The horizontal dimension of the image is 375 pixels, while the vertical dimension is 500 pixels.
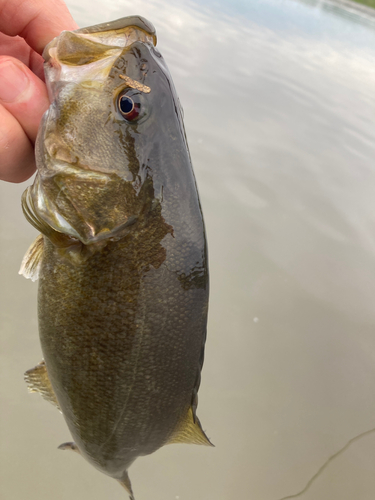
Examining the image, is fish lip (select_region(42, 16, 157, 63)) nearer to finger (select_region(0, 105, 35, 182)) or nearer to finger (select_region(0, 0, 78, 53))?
finger (select_region(0, 105, 35, 182))

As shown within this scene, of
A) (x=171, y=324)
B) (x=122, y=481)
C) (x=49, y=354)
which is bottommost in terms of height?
(x=122, y=481)

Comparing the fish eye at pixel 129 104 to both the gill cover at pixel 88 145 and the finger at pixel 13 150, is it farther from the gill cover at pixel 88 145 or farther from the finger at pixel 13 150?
the finger at pixel 13 150

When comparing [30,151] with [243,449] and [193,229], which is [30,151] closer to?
[193,229]

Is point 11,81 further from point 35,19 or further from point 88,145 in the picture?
point 35,19

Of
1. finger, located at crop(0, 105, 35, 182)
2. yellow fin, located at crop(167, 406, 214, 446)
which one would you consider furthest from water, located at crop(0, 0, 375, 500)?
finger, located at crop(0, 105, 35, 182)

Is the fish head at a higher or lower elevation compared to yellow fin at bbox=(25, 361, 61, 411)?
higher

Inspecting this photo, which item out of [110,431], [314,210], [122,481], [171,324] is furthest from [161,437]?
[314,210]

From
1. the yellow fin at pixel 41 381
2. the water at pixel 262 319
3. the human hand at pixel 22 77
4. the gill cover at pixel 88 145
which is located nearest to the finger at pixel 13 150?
the human hand at pixel 22 77
